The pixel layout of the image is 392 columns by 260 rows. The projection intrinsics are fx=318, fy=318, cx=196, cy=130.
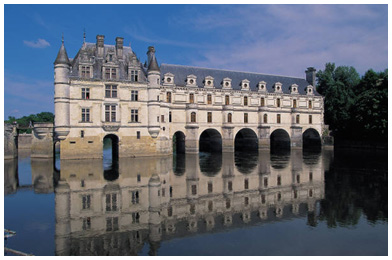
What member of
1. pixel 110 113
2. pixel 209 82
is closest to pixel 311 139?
pixel 209 82

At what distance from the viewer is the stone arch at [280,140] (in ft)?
159

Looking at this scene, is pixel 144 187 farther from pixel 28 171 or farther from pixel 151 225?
pixel 28 171

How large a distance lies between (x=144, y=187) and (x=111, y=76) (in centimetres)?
1821

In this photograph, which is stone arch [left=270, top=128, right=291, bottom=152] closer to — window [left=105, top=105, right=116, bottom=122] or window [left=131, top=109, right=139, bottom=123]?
window [left=131, top=109, right=139, bottom=123]

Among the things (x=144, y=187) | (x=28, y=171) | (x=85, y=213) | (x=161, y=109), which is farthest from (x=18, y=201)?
(x=161, y=109)

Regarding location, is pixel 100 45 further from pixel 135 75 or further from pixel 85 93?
pixel 85 93

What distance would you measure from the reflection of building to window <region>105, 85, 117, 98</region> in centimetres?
954

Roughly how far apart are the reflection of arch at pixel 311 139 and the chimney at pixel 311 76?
768cm

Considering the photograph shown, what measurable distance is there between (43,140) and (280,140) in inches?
1319

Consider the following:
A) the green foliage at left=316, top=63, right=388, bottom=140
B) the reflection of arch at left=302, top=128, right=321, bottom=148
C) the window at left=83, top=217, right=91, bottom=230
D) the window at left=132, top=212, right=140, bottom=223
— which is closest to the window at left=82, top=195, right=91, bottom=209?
the window at left=83, top=217, right=91, bottom=230

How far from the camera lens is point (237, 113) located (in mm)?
44250

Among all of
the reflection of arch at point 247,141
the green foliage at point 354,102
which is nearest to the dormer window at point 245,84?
the reflection of arch at point 247,141

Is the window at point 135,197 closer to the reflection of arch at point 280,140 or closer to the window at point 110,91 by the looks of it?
the window at point 110,91

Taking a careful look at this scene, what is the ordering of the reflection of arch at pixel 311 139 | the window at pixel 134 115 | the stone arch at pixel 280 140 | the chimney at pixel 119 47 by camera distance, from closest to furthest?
the window at pixel 134 115 < the chimney at pixel 119 47 < the stone arch at pixel 280 140 < the reflection of arch at pixel 311 139
